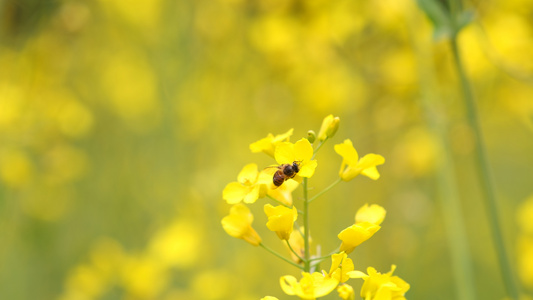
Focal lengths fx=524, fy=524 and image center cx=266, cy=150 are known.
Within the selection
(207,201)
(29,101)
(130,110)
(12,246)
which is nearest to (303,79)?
(207,201)

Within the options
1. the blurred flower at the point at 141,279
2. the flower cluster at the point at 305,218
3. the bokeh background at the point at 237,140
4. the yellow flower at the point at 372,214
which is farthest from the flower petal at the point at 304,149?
the blurred flower at the point at 141,279

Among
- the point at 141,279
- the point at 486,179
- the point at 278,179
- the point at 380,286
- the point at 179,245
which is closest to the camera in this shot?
the point at 380,286

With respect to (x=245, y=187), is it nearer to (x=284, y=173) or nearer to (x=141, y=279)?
(x=284, y=173)

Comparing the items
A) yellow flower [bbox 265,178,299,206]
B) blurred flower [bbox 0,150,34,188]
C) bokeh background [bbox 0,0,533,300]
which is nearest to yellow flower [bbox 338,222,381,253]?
yellow flower [bbox 265,178,299,206]

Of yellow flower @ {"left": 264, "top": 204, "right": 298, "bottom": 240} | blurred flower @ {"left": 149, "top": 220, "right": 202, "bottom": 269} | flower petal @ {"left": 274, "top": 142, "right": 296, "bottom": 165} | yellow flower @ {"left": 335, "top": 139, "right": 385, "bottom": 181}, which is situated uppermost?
blurred flower @ {"left": 149, "top": 220, "right": 202, "bottom": 269}

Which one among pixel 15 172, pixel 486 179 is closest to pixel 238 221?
pixel 486 179

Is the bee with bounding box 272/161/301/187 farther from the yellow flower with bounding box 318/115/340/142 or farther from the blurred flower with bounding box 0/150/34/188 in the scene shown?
the blurred flower with bounding box 0/150/34/188
